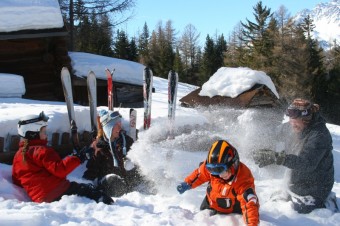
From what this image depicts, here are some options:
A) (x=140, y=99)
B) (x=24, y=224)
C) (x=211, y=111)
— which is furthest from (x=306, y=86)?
(x=24, y=224)

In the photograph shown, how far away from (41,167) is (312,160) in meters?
2.95

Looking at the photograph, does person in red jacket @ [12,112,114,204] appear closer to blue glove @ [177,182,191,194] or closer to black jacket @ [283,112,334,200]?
blue glove @ [177,182,191,194]

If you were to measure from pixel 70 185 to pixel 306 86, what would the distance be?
29026 mm

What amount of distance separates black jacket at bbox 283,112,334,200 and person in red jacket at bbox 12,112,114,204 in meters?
2.13

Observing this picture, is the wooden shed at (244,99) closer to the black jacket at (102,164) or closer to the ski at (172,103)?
the ski at (172,103)

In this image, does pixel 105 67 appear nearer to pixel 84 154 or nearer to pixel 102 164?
pixel 102 164

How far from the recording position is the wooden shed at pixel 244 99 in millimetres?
12219

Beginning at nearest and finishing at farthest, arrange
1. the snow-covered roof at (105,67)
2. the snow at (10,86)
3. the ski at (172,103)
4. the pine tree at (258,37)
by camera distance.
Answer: the ski at (172,103) < the snow at (10,86) < the snow-covered roof at (105,67) < the pine tree at (258,37)

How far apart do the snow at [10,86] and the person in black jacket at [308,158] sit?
6590mm

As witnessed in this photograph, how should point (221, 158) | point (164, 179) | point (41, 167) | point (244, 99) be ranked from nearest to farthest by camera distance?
point (221, 158) < point (41, 167) < point (164, 179) < point (244, 99)

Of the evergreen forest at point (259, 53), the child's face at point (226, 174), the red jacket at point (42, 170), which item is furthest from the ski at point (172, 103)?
the evergreen forest at point (259, 53)

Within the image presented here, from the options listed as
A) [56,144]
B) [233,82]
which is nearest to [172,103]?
[56,144]

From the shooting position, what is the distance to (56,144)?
6.57 m

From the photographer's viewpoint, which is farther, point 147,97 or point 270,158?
point 147,97
